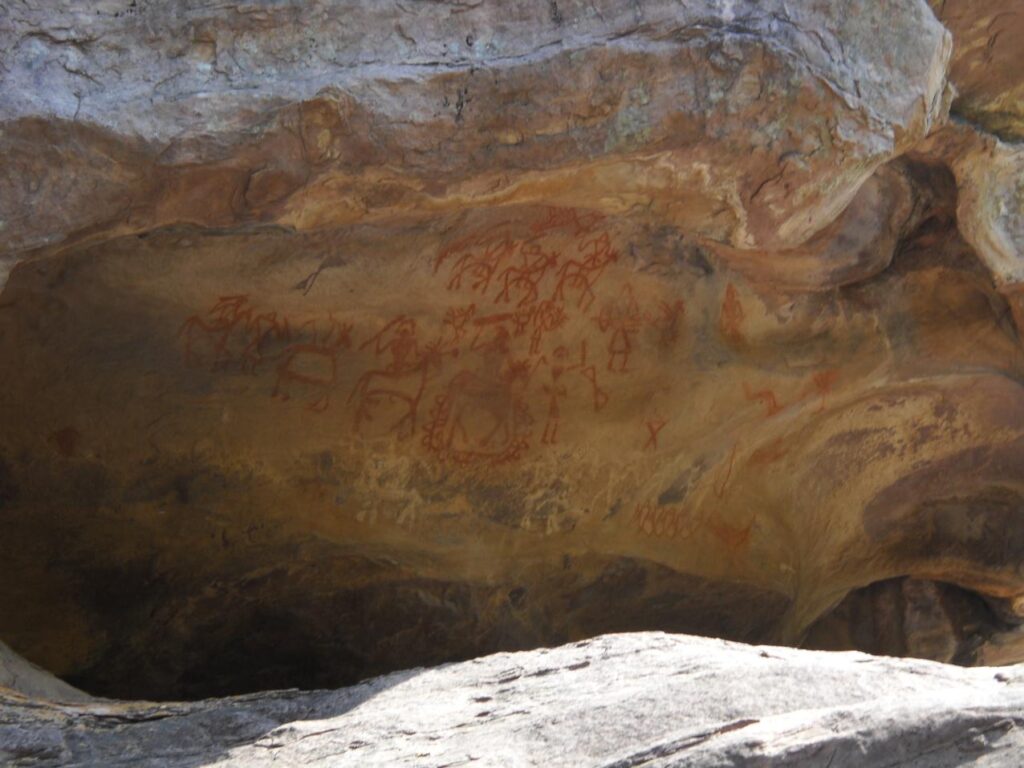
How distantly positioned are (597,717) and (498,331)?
1689mm

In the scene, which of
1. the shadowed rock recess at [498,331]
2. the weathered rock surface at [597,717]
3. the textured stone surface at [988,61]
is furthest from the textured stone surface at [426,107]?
the weathered rock surface at [597,717]

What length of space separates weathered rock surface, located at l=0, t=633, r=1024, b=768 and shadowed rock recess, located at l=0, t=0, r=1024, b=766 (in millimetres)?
938

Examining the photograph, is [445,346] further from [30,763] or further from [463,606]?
A: [30,763]

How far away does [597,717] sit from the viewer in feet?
6.15

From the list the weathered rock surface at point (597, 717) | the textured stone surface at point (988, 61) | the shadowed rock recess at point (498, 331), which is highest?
the textured stone surface at point (988, 61)

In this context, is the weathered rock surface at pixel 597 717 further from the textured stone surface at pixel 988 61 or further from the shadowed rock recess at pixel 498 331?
the textured stone surface at pixel 988 61

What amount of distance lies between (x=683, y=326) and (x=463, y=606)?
1.01 m

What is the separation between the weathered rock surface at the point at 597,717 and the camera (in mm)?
1736

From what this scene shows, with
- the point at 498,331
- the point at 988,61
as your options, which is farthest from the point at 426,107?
the point at 988,61

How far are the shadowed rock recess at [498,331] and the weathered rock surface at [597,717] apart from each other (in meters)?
0.94

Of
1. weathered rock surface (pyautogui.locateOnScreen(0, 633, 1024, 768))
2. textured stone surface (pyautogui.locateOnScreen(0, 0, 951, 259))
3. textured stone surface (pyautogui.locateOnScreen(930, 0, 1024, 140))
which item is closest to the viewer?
weathered rock surface (pyautogui.locateOnScreen(0, 633, 1024, 768))

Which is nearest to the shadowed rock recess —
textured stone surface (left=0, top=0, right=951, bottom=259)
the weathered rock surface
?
textured stone surface (left=0, top=0, right=951, bottom=259)

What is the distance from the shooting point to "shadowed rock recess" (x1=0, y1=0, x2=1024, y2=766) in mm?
2484

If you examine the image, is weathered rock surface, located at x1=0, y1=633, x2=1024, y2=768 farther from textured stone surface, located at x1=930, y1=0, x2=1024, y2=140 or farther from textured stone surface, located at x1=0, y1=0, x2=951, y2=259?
textured stone surface, located at x1=930, y1=0, x2=1024, y2=140
